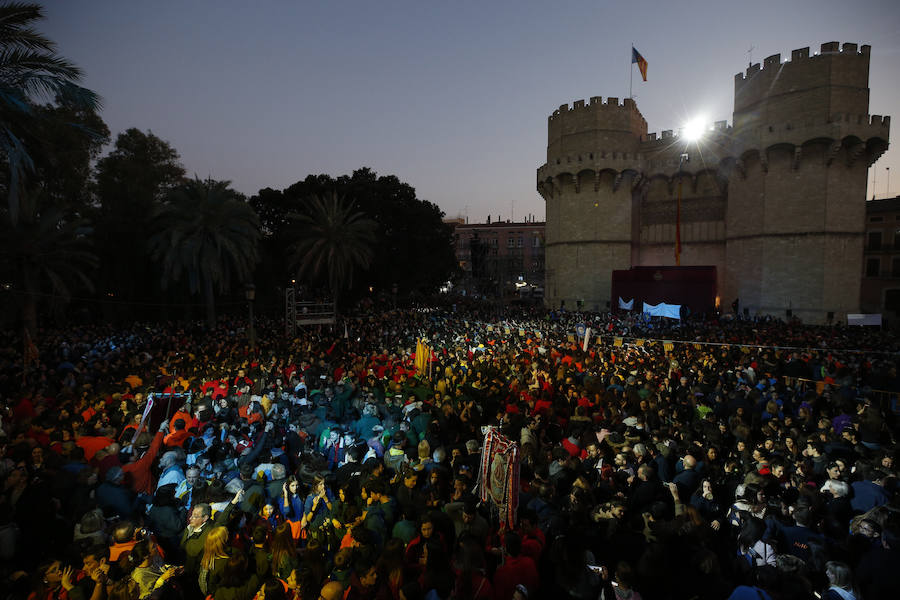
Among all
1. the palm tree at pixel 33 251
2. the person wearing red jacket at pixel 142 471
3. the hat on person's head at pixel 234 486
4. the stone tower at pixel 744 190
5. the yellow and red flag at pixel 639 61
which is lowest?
the person wearing red jacket at pixel 142 471

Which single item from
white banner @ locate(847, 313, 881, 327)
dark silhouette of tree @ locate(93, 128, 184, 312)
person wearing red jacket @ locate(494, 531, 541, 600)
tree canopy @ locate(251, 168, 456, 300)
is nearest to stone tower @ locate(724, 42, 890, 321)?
white banner @ locate(847, 313, 881, 327)

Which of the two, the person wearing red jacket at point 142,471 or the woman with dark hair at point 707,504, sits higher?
the woman with dark hair at point 707,504

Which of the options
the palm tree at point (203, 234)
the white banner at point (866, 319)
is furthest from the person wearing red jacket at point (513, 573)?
the white banner at point (866, 319)

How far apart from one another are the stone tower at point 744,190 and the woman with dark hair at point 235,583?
30.9 meters

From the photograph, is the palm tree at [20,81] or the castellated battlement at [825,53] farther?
the castellated battlement at [825,53]

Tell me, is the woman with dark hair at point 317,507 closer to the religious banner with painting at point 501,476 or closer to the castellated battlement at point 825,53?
the religious banner with painting at point 501,476

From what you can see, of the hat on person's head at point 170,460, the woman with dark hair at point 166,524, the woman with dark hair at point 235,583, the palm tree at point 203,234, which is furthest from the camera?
the palm tree at point 203,234

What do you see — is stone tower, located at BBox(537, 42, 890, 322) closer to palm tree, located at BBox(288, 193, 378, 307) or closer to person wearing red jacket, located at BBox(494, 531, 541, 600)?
palm tree, located at BBox(288, 193, 378, 307)

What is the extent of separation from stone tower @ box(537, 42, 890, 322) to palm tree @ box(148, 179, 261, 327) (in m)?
22.2

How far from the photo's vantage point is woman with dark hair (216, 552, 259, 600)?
12.0ft

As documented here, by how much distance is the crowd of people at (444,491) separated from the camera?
3.79m

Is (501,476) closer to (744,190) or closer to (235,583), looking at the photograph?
(235,583)

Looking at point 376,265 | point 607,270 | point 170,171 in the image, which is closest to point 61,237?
point 170,171

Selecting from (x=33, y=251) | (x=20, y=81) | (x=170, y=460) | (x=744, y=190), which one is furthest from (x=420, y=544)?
(x=744, y=190)
